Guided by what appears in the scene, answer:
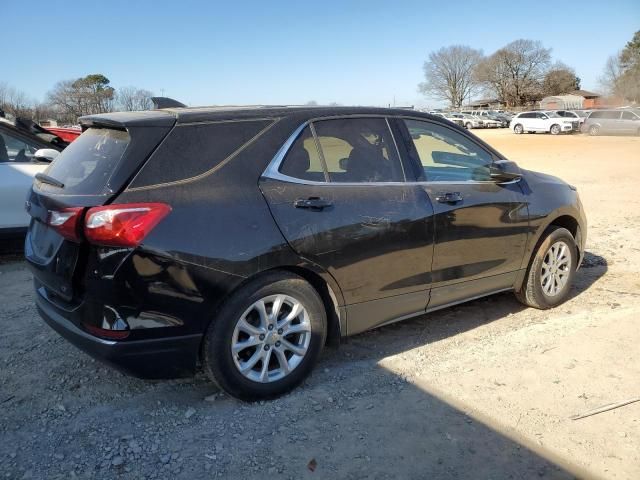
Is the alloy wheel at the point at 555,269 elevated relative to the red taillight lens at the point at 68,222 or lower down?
lower down

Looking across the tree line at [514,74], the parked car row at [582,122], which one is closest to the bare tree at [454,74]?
the tree line at [514,74]

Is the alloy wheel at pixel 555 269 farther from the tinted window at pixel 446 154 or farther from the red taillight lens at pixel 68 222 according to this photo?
the red taillight lens at pixel 68 222

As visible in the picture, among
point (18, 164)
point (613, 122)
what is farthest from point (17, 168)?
point (613, 122)

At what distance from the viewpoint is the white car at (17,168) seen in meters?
5.96

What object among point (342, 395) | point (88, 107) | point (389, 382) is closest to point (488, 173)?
point (389, 382)

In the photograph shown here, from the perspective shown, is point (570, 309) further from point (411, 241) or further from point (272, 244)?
point (272, 244)

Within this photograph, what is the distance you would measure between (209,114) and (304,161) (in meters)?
0.62

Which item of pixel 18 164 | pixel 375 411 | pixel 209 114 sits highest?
pixel 209 114

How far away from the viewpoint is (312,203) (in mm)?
3211

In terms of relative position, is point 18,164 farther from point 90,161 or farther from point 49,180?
point 90,161

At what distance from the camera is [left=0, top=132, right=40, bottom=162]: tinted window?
243 inches

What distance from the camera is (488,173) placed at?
4.21 meters

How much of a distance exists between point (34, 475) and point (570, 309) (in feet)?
13.8

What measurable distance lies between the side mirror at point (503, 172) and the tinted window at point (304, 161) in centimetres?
153
